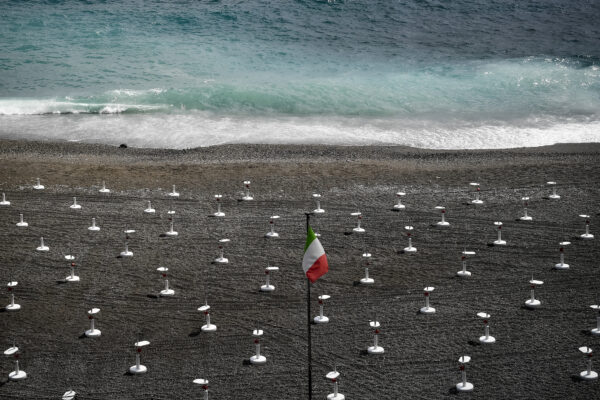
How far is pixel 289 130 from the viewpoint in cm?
3275

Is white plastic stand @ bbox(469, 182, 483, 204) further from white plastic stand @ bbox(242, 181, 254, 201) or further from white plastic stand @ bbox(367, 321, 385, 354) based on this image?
white plastic stand @ bbox(367, 321, 385, 354)

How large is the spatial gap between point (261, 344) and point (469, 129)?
20.2 m

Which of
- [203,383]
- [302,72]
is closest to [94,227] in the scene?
[203,383]

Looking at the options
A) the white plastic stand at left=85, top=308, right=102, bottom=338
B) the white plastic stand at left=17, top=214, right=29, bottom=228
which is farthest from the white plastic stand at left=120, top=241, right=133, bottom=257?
the white plastic stand at left=85, top=308, right=102, bottom=338

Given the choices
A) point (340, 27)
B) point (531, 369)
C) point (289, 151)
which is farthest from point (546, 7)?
point (531, 369)

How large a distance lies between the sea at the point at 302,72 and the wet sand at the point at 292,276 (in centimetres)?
497

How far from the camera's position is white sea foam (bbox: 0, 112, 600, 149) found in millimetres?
31094

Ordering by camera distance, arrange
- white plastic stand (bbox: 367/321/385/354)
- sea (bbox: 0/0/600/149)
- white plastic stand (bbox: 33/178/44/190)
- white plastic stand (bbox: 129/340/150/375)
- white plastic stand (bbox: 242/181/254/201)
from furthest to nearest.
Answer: sea (bbox: 0/0/600/149) → white plastic stand (bbox: 33/178/44/190) → white plastic stand (bbox: 242/181/254/201) → white plastic stand (bbox: 367/321/385/354) → white plastic stand (bbox: 129/340/150/375)

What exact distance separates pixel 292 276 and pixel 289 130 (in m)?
15.2

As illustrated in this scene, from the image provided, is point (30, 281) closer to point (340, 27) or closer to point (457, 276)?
point (457, 276)

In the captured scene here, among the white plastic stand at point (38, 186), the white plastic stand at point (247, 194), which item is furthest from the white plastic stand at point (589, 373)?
the white plastic stand at point (38, 186)

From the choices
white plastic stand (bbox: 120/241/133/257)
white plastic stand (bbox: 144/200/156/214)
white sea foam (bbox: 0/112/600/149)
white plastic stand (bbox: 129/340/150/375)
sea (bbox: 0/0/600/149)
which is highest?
sea (bbox: 0/0/600/149)

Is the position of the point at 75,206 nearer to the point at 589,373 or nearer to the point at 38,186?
the point at 38,186

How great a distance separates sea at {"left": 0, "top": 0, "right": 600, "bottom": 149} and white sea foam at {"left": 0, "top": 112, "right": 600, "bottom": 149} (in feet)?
0.26
